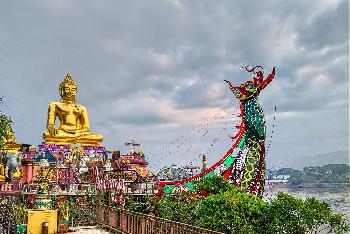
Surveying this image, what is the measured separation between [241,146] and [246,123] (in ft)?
3.85

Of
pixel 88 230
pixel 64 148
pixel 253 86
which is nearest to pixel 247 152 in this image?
pixel 253 86

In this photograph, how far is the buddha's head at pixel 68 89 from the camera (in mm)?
32625

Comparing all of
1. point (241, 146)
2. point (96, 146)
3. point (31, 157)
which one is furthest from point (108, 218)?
point (96, 146)

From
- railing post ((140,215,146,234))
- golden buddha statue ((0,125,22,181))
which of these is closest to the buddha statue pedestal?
golden buddha statue ((0,125,22,181))

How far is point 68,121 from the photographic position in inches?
1254

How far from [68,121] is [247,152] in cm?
1815

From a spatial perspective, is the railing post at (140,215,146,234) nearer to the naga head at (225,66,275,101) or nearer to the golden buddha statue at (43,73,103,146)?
the naga head at (225,66,275,101)

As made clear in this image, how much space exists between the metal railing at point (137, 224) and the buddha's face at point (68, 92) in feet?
64.1

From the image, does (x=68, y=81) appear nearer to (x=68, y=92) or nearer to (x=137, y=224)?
(x=68, y=92)

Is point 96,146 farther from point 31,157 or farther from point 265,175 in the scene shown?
point 265,175

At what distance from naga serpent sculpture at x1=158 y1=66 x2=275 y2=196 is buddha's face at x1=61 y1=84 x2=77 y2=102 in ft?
54.3

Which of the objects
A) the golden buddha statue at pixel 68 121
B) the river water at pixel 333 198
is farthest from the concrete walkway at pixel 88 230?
the golden buddha statue at pixel 68 121

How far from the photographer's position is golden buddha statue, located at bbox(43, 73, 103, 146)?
29922 millimetres

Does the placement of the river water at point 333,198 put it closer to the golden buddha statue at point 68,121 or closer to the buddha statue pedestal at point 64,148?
the buddha statue pedestal at point 64,148
